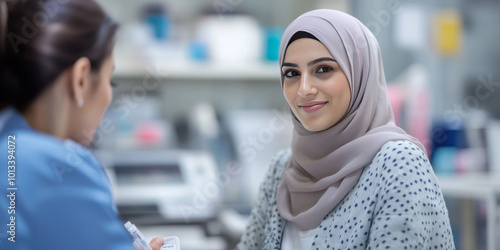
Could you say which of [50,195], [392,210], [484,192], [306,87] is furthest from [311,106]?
[484,192]

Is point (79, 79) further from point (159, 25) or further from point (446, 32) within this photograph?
point (446, 32)

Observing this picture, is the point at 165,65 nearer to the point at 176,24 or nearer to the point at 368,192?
the point at 176,24

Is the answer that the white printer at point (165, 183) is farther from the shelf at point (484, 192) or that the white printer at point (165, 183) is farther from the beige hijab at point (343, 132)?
the beige hijab at point (343, 132)

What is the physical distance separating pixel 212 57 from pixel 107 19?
2129 millimetres

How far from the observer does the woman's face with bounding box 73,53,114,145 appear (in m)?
1.01

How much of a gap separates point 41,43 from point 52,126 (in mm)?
136

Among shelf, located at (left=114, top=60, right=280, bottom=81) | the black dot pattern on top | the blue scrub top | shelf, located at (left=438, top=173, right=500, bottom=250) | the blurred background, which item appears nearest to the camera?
the blue scrub top

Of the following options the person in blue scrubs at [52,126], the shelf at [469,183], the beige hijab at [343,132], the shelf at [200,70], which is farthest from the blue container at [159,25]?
the person in blue scrubs at [52,126]

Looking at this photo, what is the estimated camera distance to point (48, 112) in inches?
38.3

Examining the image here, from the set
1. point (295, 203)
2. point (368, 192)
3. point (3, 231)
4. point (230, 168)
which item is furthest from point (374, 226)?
point (230, 168)

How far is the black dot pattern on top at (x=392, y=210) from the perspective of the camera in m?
1.02

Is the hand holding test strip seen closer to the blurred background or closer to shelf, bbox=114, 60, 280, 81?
the blurred background

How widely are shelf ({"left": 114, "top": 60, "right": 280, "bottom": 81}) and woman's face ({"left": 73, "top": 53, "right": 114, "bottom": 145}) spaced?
194 centimetres

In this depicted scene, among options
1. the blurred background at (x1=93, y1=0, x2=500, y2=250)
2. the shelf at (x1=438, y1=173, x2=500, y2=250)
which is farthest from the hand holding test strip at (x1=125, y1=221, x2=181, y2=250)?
the shelf at (x1=438, y1=173, x2=500, y2=250)
